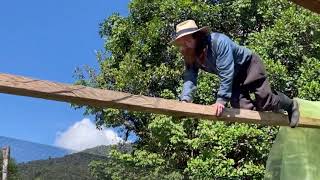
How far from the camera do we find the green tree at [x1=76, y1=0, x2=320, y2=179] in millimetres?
8172

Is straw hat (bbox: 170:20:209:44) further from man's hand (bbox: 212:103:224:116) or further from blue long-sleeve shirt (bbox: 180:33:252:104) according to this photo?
man's hand (bbox: 212:103:224:116)

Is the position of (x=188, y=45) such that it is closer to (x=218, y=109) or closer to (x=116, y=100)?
(x=218, y=109)

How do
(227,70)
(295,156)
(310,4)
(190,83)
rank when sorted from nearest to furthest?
(310,4)
(227,70)
(190,83)
(295,156)

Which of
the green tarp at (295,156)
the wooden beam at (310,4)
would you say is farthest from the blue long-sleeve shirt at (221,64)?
the green tarp at (295,156)

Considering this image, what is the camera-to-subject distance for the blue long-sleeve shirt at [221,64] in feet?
10.6

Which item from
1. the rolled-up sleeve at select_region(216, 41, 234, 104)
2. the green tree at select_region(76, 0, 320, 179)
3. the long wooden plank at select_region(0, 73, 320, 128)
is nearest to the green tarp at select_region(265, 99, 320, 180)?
the long wooden plank at select_region(0, 73, 320, 128)

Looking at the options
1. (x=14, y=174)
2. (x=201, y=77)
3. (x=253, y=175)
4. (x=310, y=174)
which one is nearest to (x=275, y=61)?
(x=201, y=77)

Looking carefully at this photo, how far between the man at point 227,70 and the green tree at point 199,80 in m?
3.50

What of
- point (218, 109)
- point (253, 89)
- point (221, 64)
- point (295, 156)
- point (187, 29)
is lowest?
point (295, 156)

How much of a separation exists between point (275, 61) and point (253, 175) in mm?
1704

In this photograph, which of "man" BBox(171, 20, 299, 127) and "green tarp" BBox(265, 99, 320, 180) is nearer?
"man" BBox(171, 20, 299, 127)

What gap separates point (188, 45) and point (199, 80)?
17.7 ft

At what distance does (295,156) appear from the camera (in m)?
3.76

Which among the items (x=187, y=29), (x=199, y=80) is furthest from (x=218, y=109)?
(x=199, y=80)
